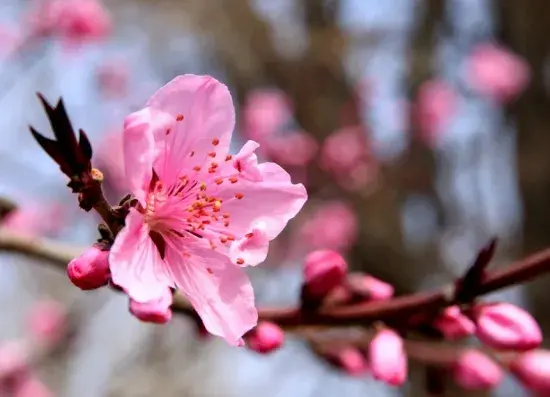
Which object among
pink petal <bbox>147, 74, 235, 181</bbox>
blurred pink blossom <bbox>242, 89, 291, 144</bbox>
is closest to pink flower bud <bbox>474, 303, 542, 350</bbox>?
pink petal <bbox>147, 74, 235, 181</bbox>

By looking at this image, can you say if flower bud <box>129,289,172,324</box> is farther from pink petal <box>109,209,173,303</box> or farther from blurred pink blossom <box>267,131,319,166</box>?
blurred pink blossom <box>267,131,319,166</box>

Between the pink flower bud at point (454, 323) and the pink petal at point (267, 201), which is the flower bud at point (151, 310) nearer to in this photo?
the pink petal at point (267, 201)

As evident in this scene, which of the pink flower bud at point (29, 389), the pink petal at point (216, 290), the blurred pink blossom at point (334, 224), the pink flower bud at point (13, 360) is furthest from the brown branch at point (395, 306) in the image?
the blurred pink blossom at point (334, 224)

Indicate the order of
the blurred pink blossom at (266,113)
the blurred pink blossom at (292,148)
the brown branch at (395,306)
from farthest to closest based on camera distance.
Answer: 1. the blurred pink blossom at (266,113)
2. the blurred pink blossom at (292,148)
3. the brown branch at (395,306)

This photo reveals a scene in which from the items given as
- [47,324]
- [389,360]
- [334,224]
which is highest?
[389,360]

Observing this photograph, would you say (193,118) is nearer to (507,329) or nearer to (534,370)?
(507,329)

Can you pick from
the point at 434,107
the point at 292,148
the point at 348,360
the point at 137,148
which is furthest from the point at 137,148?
the point at 434,107
